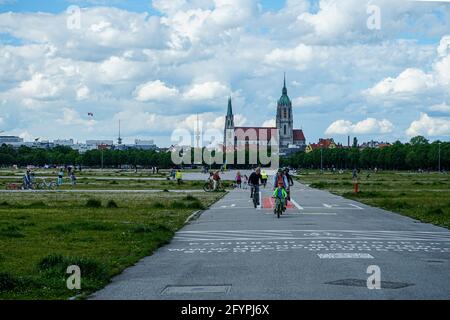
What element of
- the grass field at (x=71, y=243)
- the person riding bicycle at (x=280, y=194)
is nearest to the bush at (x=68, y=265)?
the grass field at (x=71, y=243)

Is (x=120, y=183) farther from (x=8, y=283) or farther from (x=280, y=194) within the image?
(x=8, y=283)

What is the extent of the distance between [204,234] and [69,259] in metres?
8.80

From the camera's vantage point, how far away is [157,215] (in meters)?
32.4

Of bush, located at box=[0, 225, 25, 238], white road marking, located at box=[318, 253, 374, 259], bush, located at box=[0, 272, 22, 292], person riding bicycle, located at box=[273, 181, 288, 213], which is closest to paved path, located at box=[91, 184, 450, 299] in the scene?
white road marking, located at box=[318, 253, 374, 259]

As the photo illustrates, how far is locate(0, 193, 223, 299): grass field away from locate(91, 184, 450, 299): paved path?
481mm

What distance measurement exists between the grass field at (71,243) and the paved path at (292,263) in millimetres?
481

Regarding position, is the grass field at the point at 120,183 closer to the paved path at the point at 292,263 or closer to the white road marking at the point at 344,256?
the paved path at the point at 292,263

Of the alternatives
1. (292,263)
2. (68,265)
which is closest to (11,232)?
(68,265)

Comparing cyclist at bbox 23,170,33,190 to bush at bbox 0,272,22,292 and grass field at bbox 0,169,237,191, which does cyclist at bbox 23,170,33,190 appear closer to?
grass field at bbox 0,169,237,191

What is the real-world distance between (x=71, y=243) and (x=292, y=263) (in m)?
6.86

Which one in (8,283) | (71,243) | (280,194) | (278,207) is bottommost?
(71,243)

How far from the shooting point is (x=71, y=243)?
20.6 metres

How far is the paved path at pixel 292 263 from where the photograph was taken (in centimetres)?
1248
